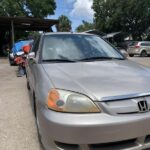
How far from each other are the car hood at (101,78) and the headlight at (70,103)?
67 millimetres

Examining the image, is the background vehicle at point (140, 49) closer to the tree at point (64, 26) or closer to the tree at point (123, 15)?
the tree at point (64, 26)

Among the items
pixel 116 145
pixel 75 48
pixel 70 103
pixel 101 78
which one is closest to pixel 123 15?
pixel 75 48

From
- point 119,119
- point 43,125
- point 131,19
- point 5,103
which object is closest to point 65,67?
point 43,125

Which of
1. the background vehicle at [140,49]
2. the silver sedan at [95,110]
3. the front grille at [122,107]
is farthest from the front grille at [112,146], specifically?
the background vehicle at [140,49]

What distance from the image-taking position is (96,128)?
9.95 feet

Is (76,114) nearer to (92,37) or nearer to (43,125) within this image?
(43,125)

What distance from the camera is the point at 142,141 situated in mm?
3242

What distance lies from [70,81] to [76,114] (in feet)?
1.79

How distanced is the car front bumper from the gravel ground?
118 centimetres

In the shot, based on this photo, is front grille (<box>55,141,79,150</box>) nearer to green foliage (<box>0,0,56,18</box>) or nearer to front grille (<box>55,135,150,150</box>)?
front grille (<box>55,135,150,150</box>)

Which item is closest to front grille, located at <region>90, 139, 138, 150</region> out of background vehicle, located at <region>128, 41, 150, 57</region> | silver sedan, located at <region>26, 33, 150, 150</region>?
silver sedan, located at <region>26, 33, 150, 150</region>

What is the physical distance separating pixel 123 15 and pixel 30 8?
43.1 feet

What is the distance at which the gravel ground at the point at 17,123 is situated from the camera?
4.38 metres

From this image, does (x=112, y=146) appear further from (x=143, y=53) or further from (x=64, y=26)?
(x=64, y=26)
